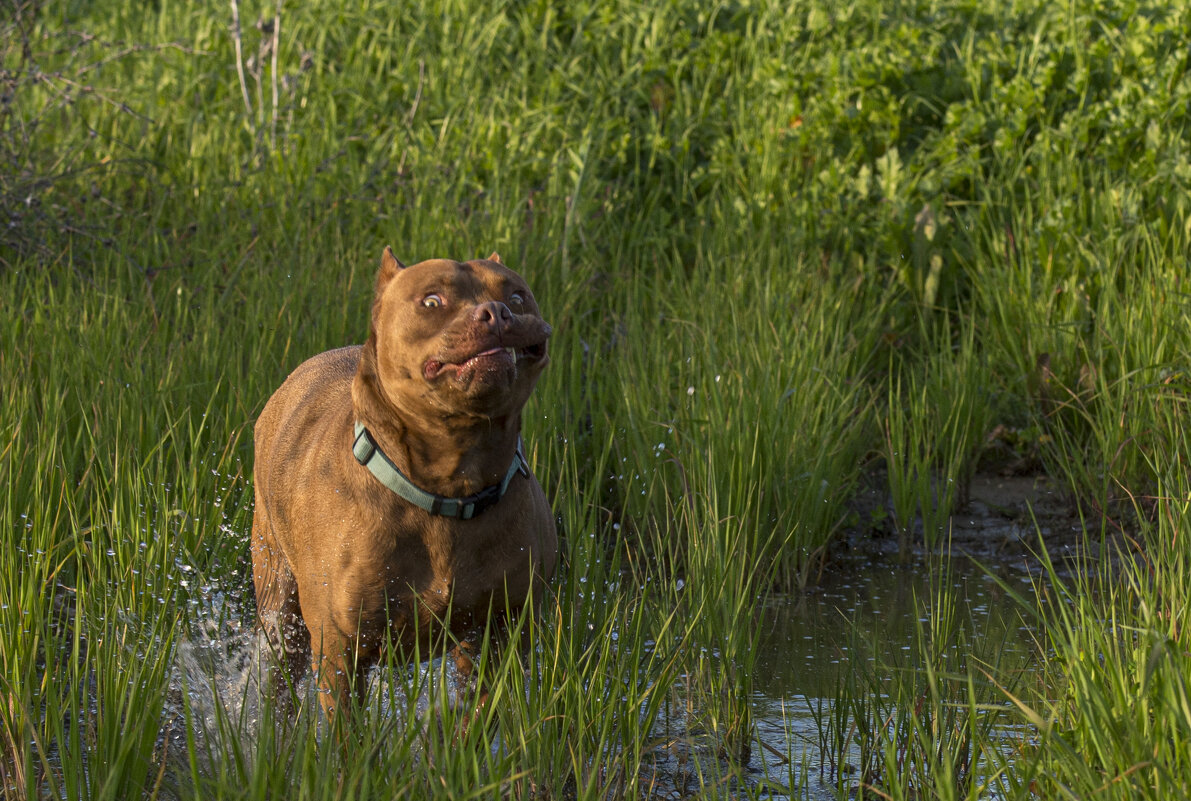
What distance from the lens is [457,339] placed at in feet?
8.87

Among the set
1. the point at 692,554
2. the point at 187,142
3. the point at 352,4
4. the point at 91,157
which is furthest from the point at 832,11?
the point at 692,554

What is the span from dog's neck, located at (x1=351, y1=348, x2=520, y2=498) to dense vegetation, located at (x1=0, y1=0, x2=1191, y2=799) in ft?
1.28

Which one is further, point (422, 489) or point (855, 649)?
point (855, 649)

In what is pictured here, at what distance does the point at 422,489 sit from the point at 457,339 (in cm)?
41

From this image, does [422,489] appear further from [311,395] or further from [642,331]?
[642,331]

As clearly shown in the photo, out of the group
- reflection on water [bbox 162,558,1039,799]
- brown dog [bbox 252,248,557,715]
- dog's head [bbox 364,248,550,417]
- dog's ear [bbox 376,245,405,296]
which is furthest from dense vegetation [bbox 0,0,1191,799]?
dog's ear [bbox 376,245,405,296]

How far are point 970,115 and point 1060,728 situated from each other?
4712 millimetres

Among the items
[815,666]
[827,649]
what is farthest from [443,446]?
[827,649]

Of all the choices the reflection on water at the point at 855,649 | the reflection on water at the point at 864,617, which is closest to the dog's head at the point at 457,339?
the reflection on water at the point at 855,649

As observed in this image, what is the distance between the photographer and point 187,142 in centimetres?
775

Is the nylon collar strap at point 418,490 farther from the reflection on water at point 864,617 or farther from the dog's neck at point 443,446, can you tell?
the reflection on water at point 864,617

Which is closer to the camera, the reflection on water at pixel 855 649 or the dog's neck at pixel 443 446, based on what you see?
the dog's neck at pixel 443 446

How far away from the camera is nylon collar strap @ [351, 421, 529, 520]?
293 centimetres

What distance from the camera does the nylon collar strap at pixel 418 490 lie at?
2.93 m
